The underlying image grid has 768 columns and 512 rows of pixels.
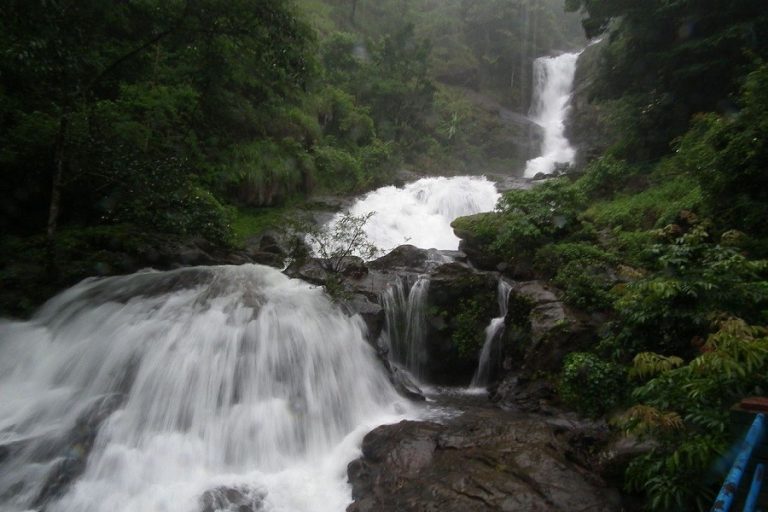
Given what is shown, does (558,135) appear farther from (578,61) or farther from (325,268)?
(325,268)

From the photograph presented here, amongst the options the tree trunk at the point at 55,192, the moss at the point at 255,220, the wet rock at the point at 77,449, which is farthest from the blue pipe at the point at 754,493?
the moss at the point at 255,220

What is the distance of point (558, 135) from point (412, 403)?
32895 millimetres

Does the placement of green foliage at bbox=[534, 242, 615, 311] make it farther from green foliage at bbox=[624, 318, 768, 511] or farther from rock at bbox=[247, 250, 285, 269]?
rock at bbox=[247, 250, 285, 269]

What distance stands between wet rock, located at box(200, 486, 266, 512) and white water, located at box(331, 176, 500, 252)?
37.3 ft

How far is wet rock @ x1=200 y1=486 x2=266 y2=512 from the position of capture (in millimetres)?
5082

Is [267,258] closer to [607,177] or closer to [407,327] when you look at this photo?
[407,327]

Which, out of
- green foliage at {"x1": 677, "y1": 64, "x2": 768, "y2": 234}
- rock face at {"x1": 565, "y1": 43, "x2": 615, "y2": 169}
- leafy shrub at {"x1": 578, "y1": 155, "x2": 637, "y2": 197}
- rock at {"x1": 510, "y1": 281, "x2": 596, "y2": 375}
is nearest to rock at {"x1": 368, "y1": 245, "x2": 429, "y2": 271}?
rock at {"x1": 510, "y1": 281, "x2": 596, "y2": 375}

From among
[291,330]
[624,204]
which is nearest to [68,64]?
[291,330]

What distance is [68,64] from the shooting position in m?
7.24

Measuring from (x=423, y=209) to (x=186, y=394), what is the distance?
1420 cm

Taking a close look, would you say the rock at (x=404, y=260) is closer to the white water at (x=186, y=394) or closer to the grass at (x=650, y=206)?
the white water at (x=186, y=394)

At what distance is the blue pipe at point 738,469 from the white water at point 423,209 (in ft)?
46.0

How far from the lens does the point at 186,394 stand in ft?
21.2

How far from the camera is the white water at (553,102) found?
33234 mm
